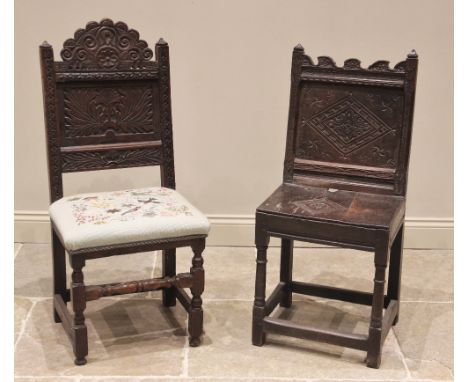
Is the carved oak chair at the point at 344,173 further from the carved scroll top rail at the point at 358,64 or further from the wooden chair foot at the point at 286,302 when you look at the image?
the wooden chair foot at the point at 286,302

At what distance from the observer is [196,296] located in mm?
3367

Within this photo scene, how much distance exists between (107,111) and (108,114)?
0.01 meters

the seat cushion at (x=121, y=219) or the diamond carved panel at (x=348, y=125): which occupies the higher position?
the diamond carved panel at (x=348, y=125)

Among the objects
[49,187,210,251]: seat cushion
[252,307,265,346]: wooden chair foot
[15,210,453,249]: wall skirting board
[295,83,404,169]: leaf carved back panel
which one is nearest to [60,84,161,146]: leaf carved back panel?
[49,187,210,251]: seat cushion

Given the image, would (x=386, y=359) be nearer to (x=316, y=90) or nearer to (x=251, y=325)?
(x=251, y=325)

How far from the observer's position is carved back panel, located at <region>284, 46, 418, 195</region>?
3.38m

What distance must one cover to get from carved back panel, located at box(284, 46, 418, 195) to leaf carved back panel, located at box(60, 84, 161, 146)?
2.06 ft

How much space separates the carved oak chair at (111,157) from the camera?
125 inches

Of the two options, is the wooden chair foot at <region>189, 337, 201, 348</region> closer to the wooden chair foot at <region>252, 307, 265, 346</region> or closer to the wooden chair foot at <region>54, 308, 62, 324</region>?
the wooden chair foot at <region>252, 307, 265, 346</region>

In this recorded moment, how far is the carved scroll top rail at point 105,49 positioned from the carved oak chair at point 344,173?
2.23 ft

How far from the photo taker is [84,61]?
11.2ft

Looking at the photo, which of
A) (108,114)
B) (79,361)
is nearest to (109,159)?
(108,114)

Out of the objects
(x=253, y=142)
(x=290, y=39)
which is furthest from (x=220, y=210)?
(x=290, y=39)

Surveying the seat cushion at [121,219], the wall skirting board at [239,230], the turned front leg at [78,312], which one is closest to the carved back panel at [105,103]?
the seat cushion at [121,219]
